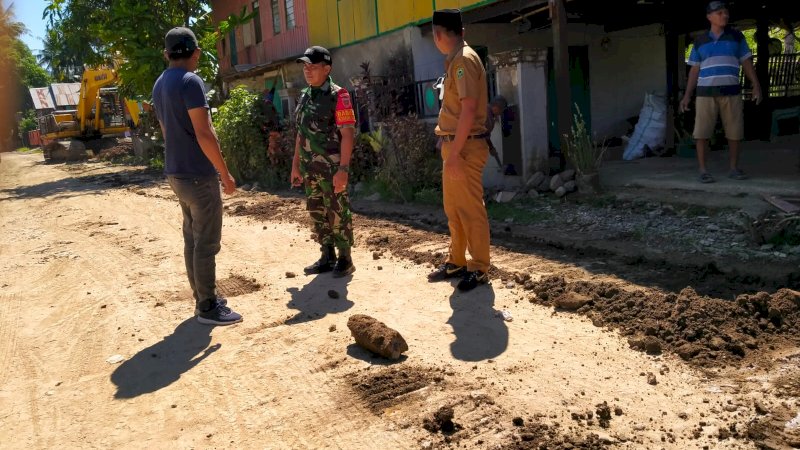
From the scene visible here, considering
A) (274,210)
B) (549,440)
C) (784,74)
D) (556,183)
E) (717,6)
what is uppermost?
(717,6)

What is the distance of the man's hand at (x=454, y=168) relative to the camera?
4.31 m

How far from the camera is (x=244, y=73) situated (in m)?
20.1

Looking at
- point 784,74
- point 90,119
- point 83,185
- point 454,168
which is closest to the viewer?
point 454,168

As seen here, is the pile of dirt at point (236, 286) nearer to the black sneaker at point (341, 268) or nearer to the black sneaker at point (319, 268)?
the black sneaker at point (319, 268)

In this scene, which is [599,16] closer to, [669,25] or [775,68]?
[669,25]

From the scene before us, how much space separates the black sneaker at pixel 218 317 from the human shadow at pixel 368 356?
1.02 m

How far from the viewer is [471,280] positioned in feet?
15.0

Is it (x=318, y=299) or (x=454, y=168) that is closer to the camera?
(x=454, y=168)

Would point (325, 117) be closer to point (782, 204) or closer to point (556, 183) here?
point (556, 183)

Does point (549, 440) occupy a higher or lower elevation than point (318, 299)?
lower

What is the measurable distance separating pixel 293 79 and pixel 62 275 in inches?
499

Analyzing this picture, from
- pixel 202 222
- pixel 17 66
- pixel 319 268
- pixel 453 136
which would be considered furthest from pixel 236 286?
pixel 17 66

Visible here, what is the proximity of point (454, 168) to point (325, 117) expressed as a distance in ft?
3.97

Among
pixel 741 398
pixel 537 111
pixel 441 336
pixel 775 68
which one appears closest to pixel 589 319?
pixel 441 336
